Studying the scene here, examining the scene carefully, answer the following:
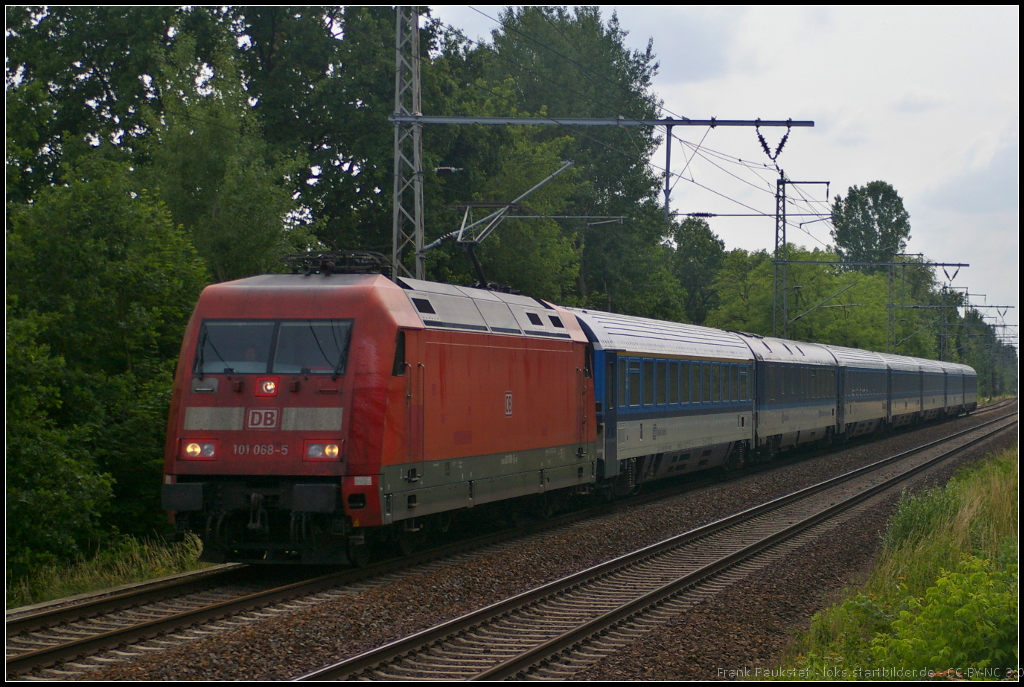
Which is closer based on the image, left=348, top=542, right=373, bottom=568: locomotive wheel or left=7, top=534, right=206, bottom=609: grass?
left=348, top=542, right=373, bottom=568: locomotive wheel

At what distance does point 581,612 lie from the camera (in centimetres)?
1042

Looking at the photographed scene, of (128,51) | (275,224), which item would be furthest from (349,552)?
(128,51)

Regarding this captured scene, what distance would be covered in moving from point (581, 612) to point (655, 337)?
10.6m

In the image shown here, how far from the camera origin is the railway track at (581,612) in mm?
8266

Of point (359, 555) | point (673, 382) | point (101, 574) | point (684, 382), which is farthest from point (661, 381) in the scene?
point (101, 574)

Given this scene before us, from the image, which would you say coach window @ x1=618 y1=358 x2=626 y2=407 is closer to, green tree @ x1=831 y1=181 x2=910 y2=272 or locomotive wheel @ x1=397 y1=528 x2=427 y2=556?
locomotive wheel @ x1=397 y1=528 x2=427 y2=556

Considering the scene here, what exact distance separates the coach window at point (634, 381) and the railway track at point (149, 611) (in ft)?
22.1

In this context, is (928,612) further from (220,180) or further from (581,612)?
(220,180)

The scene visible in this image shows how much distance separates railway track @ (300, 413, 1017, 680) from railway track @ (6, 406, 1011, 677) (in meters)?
1.75

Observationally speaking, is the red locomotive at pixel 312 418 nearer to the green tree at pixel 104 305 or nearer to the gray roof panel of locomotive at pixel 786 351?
the green tree at pixel 104 305

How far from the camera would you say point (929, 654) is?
7.51 m

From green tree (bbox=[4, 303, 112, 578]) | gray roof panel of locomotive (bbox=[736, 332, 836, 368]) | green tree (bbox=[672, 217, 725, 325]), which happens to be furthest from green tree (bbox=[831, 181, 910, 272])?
green tree (bbox=[4, 303, 112, 578])

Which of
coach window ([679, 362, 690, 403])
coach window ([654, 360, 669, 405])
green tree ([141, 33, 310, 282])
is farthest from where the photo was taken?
green tree ([141, 33, 310, 282])

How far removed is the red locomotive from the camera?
11102 millimetres
